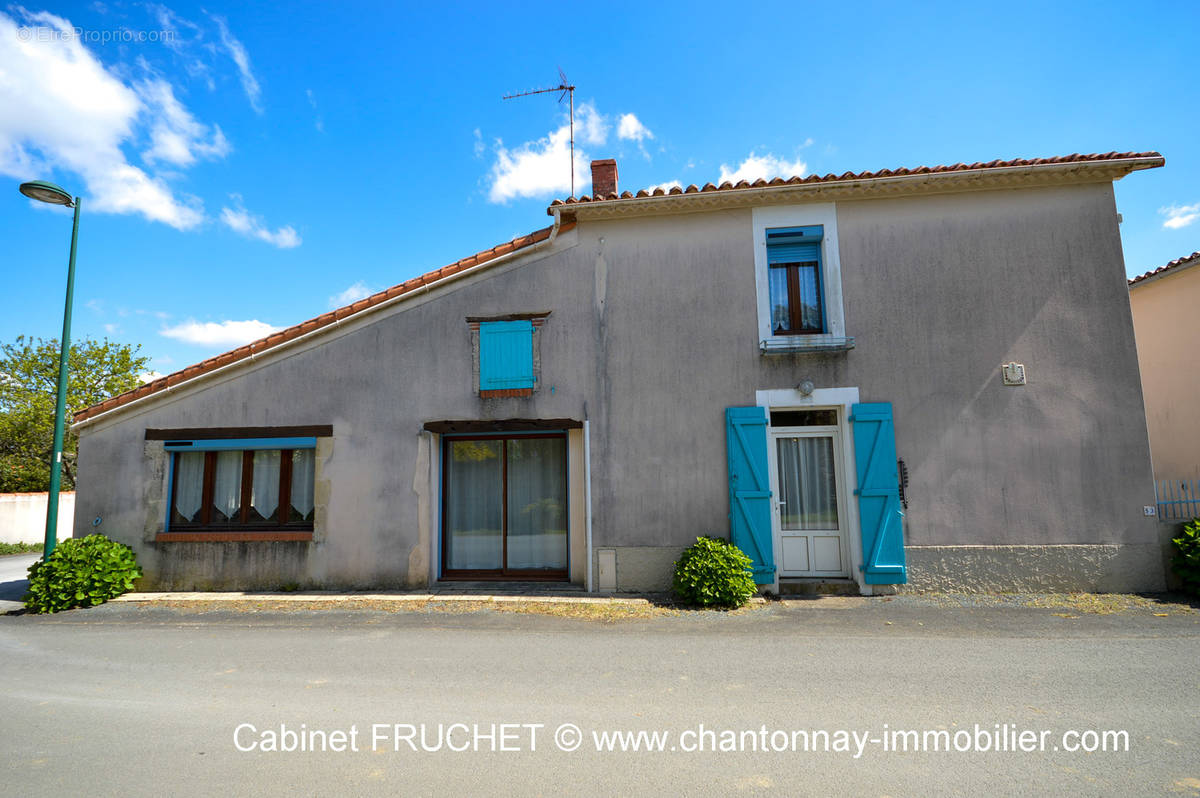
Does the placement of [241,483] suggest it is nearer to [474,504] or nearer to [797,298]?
[474,504]

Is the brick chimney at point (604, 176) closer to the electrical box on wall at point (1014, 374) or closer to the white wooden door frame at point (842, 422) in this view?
the white wooden door frame at point (842, 422)

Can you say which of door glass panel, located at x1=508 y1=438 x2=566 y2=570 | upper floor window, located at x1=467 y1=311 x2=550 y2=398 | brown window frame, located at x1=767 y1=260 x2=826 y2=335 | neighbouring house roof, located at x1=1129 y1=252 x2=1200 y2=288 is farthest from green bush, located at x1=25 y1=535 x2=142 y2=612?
neighbouring house roof, located at x1=1129 y1=252 x2=1200 y2=288

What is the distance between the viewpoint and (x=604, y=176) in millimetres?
9867

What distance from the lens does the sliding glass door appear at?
362 inches

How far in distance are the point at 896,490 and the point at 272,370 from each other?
9120 mm

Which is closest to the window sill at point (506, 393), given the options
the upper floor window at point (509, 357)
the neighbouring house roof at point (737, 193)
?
the upper floor window at point (509, 357)

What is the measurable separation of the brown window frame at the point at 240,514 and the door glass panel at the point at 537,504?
3.06 m

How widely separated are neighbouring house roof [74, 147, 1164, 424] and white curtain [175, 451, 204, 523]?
3.61ft

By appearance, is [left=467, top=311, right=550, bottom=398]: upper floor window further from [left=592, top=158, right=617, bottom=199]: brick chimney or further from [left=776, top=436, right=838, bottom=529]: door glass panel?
[left=776, top=436, right=838, bottom=529]: door glass panel

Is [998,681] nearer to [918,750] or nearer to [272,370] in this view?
[918,750]

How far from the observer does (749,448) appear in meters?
8.20

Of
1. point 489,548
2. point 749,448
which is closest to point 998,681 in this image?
point 749,448

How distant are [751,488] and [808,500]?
96 centimetres

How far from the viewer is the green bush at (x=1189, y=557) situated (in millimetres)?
7281
